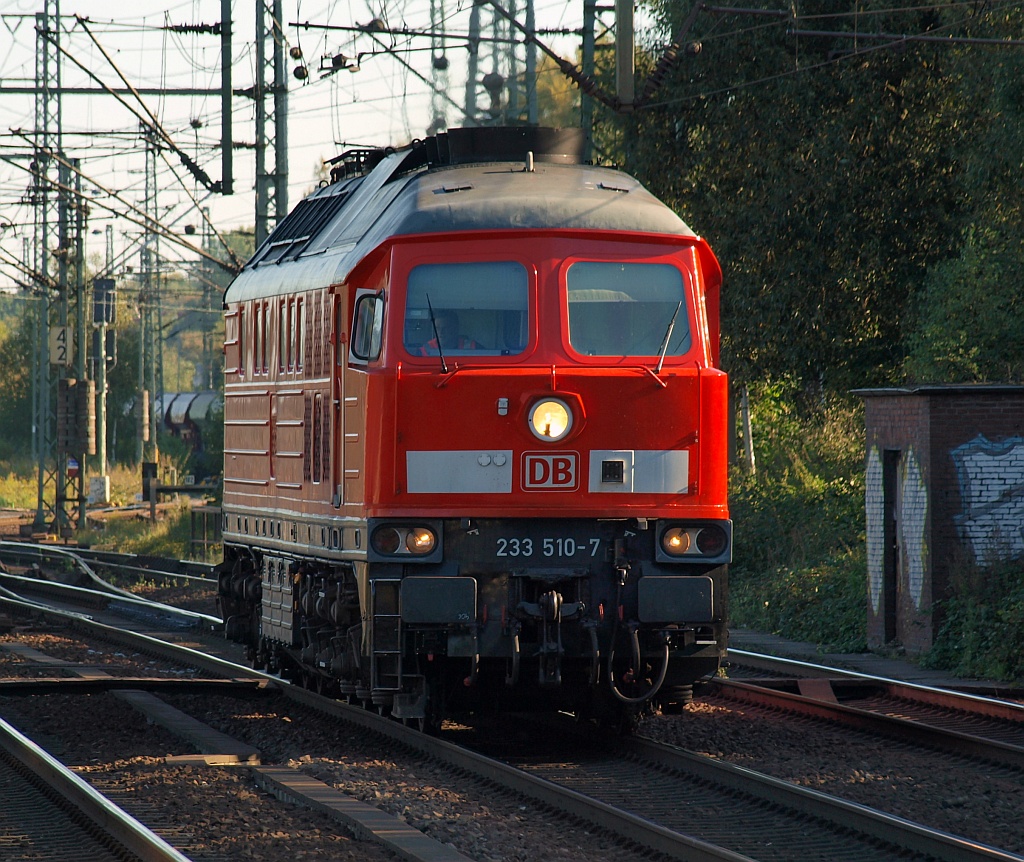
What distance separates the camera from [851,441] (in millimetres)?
25781

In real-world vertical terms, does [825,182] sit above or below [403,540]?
above

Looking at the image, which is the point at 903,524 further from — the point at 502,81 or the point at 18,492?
the point at 18,492

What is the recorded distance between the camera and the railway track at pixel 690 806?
7160 millimetres

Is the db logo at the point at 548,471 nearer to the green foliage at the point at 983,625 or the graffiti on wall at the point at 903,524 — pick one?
the green foliage at the point at 983,625

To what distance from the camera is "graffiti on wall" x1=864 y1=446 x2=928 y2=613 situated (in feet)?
51.5

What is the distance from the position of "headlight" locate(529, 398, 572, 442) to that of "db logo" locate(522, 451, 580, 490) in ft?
0.36

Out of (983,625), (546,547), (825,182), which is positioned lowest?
(983,625)

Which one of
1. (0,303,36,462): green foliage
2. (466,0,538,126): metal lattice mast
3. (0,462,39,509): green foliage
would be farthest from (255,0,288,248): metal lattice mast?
(0,303,36,462): green foliage

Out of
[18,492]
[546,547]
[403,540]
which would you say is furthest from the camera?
[18,492]

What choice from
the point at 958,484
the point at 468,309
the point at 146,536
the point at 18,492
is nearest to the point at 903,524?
the point at 958,484

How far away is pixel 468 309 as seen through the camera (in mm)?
9672

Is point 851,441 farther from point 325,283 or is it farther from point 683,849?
point 683,849

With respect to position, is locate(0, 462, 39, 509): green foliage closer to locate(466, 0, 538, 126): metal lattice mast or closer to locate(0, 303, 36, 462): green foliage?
locate(0, 303, 36, 462): green foliage

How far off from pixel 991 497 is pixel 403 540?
8.06 meters
